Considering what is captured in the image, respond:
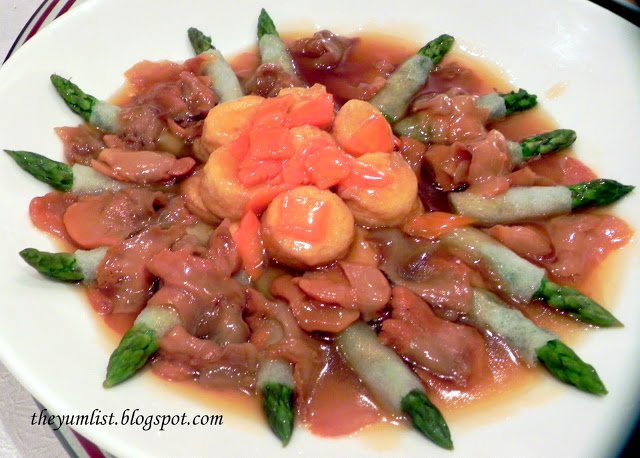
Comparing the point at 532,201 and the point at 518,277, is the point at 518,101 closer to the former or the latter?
the point at 532,201

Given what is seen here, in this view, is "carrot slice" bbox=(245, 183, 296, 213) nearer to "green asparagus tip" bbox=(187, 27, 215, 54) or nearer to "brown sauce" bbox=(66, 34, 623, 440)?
"brown sauce" bbox=(66, 34, 623, 440)

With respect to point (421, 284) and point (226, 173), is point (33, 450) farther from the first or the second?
point (421, 284)

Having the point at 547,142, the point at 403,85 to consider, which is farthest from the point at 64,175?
the point at 547,142

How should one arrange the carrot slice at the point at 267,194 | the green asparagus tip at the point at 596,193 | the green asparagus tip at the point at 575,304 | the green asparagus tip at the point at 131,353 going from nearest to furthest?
the green asparagus tip at the point at 131,353
the green asparagus tip at the point at 575,304
the carrot slice at the point at 267,194
the green asparagus tip at the point at 596,193

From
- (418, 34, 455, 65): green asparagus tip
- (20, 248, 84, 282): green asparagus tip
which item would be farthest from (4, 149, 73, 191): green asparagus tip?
(418, 34, 455, 65): green asparagus tip

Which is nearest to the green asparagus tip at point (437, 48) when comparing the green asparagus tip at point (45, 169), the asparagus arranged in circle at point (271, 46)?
the asparagus arranged in circle at point (271, 46)

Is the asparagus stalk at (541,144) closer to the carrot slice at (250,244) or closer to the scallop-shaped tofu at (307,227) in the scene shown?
the scallop-shaped tofu at (307,227)

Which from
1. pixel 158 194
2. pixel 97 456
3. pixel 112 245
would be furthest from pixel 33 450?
pixel 158 194
